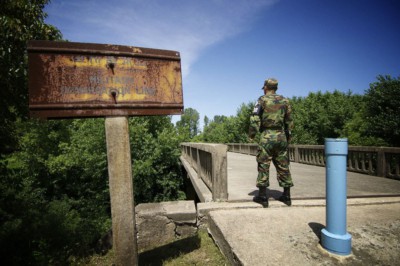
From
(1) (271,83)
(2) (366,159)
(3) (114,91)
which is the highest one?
(1) (271,83)

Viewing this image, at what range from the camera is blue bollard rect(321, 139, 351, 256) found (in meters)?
2.00

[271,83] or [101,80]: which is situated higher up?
[271,83]

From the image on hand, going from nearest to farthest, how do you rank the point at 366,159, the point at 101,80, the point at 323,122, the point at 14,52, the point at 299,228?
the point at 101,80 → the point at 299,228 → the point at 14,52 → the point at 366,159 → the point at 323,122

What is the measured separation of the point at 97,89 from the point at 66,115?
329 millimetres

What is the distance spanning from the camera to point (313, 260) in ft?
6.41

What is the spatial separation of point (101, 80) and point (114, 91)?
14cm

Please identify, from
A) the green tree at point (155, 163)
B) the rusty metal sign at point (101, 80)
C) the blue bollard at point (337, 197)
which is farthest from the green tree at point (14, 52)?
the green tree at point (155, 163)

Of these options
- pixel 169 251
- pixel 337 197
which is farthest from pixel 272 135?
pixel 169 251

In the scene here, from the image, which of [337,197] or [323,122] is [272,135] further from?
[323,122]

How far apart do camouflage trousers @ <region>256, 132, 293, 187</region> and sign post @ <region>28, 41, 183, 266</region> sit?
1721mm

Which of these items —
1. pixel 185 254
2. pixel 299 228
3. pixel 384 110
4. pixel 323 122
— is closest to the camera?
pixel 299 228

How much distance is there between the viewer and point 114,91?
1.86 metres

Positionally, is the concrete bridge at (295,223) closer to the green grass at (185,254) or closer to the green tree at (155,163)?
the green grass at (185,254)

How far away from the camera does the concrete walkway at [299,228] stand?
2002 millimetres
